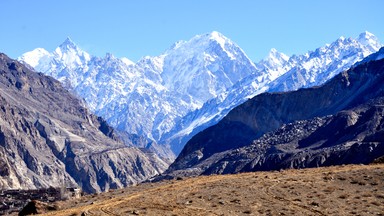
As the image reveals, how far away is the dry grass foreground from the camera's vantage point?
35.5m

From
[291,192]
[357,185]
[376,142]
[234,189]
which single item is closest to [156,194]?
[234,189]

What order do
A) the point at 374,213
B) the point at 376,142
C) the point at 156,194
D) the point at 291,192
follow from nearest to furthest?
1. the point at 374,213
2. the point at 291,192
3. the point at 156,194
4. the point at 376,142

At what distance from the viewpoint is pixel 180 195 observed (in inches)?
1607

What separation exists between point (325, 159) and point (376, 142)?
47.0 ft

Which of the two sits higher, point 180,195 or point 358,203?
point 180,195

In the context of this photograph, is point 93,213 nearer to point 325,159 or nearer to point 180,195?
point 180,195

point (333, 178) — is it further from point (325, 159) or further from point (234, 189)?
point (325, 159)

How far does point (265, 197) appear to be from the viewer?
38656 mm

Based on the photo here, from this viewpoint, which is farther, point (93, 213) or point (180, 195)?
point (180, 195)

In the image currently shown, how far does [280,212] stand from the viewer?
34750 mm

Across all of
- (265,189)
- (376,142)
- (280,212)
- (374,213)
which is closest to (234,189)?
(265,189)

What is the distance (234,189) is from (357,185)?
694 centimetres

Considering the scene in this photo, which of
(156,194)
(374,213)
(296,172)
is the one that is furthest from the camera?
(296,172)

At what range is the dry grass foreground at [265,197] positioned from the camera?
35.5 metres
